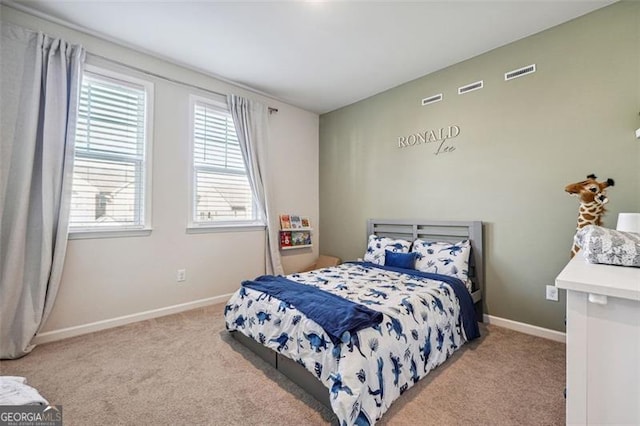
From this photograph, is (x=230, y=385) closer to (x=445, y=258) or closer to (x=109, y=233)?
(x=109, y=233)

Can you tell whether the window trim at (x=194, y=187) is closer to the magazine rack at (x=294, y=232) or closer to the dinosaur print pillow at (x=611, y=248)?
the magazine rack at (x=294, y=232)

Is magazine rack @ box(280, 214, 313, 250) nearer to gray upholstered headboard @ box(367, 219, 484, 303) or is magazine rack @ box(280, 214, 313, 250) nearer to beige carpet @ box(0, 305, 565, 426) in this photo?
gray upholstered headboard @ box(367, 219, 484, 303)

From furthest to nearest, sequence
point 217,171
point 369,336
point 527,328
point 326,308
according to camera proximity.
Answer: point 217,171 → point 527,328 → point 326,308 → point 369,336

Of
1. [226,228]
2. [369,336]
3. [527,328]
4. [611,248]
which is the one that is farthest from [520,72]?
[226,228]

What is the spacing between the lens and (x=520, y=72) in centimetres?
254

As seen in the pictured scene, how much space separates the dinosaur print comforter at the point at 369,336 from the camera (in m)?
1.40

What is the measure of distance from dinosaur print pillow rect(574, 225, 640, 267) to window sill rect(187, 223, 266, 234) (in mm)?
3166

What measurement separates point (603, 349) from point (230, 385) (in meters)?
1.86

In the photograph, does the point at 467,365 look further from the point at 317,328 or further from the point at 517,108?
the point at 517,108

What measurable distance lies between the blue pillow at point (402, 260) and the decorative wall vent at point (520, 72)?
75.0 inches

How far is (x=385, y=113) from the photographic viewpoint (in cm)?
361

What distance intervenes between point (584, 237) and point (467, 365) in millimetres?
1262

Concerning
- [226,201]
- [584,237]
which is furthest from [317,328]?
[226,201]

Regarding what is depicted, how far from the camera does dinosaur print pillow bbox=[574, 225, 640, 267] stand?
3.48 feet
